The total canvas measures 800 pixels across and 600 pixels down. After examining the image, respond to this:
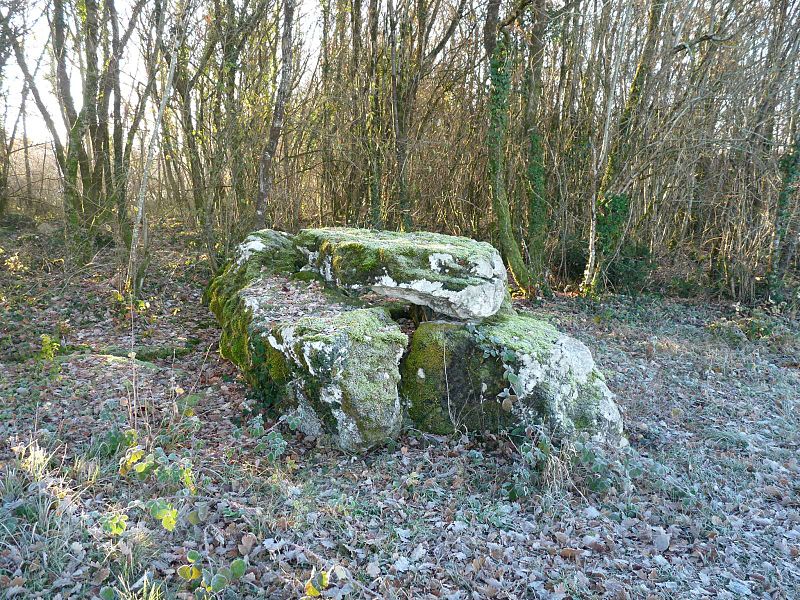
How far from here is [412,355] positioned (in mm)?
5152

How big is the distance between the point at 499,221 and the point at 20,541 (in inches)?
322

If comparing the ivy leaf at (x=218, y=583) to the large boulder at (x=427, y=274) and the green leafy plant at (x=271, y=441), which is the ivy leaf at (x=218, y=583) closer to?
the green leafy plant at (x=271, y=441)

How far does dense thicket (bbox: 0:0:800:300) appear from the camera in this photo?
889 cm

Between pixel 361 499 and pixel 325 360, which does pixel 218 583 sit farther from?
pixel 325 360

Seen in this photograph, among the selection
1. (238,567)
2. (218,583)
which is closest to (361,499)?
(238,567)

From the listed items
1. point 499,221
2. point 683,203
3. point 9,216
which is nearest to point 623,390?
point 499,221

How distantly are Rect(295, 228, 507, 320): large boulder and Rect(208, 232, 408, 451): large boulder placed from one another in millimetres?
310

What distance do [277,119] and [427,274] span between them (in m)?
4.79

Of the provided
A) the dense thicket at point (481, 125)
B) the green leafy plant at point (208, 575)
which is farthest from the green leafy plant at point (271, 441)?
the dense thicket at point (481, 125)

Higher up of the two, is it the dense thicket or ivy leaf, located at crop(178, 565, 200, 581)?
the dense thicket

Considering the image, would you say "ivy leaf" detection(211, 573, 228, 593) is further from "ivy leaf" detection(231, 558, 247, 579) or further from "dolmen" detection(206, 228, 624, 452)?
"dolmen" detection(206, 228, 624, 452)

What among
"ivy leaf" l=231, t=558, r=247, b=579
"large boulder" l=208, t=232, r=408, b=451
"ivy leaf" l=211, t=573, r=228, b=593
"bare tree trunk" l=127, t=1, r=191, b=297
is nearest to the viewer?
"ivy leaf" l=211, t=573, r=228, b=593

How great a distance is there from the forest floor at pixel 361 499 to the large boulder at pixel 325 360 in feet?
0.82

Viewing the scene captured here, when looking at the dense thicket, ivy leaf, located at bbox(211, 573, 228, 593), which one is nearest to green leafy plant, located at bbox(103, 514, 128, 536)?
ivy leaf, located at bbox(211, 573, 228, 593)
